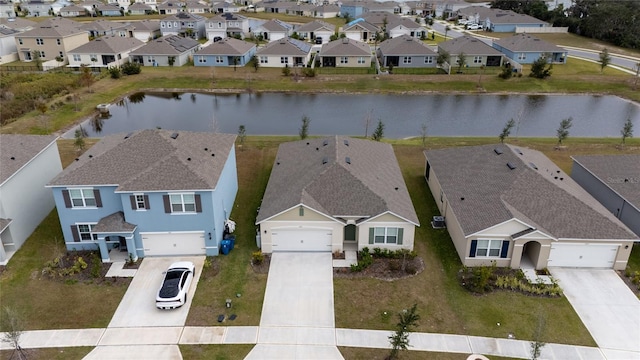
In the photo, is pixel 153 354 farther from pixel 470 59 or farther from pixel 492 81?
pixel 470 59

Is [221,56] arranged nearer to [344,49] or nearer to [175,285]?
[344,49]

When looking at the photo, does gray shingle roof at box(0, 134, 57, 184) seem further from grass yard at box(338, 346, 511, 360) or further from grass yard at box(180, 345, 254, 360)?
grass yard at box(338, 346, 511, 360)

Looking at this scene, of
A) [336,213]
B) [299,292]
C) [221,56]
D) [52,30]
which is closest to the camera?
[299,292]

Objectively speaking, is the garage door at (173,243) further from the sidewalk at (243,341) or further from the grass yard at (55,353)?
the grass yard at (55,353)

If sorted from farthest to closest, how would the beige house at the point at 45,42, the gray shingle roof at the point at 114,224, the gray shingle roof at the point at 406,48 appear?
the beige house at the point at 45,42 → the gray shingle roof at the point at 406,48 → the gray shingle roof at the point at 114,224

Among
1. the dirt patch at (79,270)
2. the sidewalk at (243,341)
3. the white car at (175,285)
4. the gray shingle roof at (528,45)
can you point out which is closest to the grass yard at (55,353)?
the sidewalk at (243,341)

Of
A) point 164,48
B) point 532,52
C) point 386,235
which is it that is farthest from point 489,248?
point 164,48
